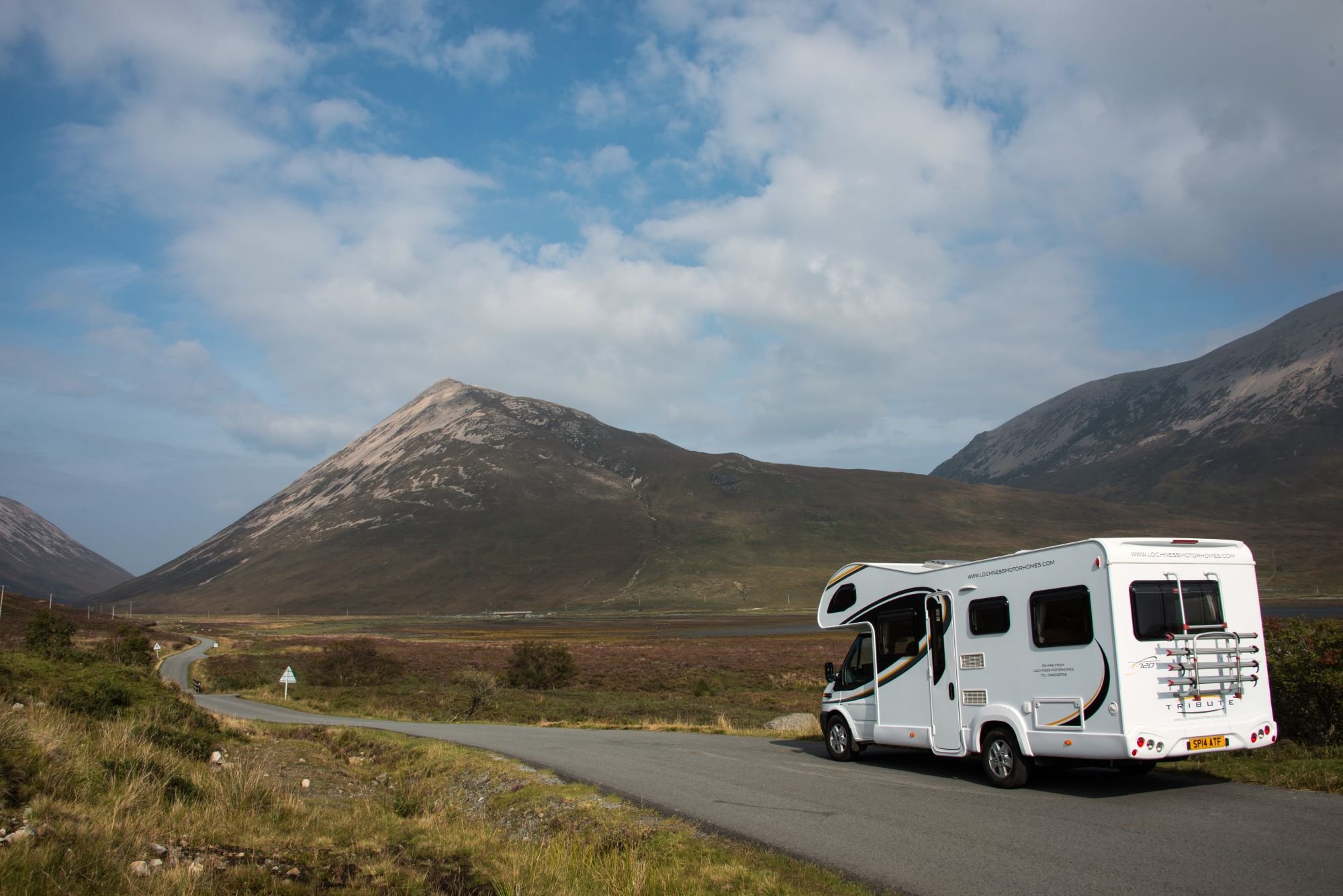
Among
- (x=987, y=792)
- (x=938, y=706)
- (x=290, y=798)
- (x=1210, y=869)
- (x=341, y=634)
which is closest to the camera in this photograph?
(x=1210, y=869)

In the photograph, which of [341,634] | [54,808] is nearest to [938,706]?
[54,808]

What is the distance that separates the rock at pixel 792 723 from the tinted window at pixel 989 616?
8533 millimetres

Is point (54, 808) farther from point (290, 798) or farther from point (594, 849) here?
point (594, 849)

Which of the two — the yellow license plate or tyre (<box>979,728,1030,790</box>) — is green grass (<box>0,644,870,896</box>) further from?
the yellow license plate

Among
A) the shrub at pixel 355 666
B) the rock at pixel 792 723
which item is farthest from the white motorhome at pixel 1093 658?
the shrub at pixel 355 666

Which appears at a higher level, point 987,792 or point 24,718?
point 24,718

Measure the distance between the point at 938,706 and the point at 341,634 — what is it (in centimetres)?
10629

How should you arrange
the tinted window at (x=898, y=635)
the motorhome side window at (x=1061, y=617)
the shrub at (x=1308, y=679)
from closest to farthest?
1. the motorhome side window at (x=1061, y=617)
2. the shrub at (x=1308, y=679)
3. the tinted window at (x=898, y=635)

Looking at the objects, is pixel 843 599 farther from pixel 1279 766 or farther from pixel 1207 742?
pixel 1279 766

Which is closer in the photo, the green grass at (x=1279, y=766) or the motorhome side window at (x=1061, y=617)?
the green grass at (x=1279, y=766)

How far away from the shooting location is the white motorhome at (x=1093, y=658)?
32.5 ft

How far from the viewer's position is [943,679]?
12.4 m

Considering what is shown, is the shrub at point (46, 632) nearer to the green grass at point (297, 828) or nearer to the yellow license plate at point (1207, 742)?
the green grass at point (297, 828)

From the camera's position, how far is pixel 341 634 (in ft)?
348
